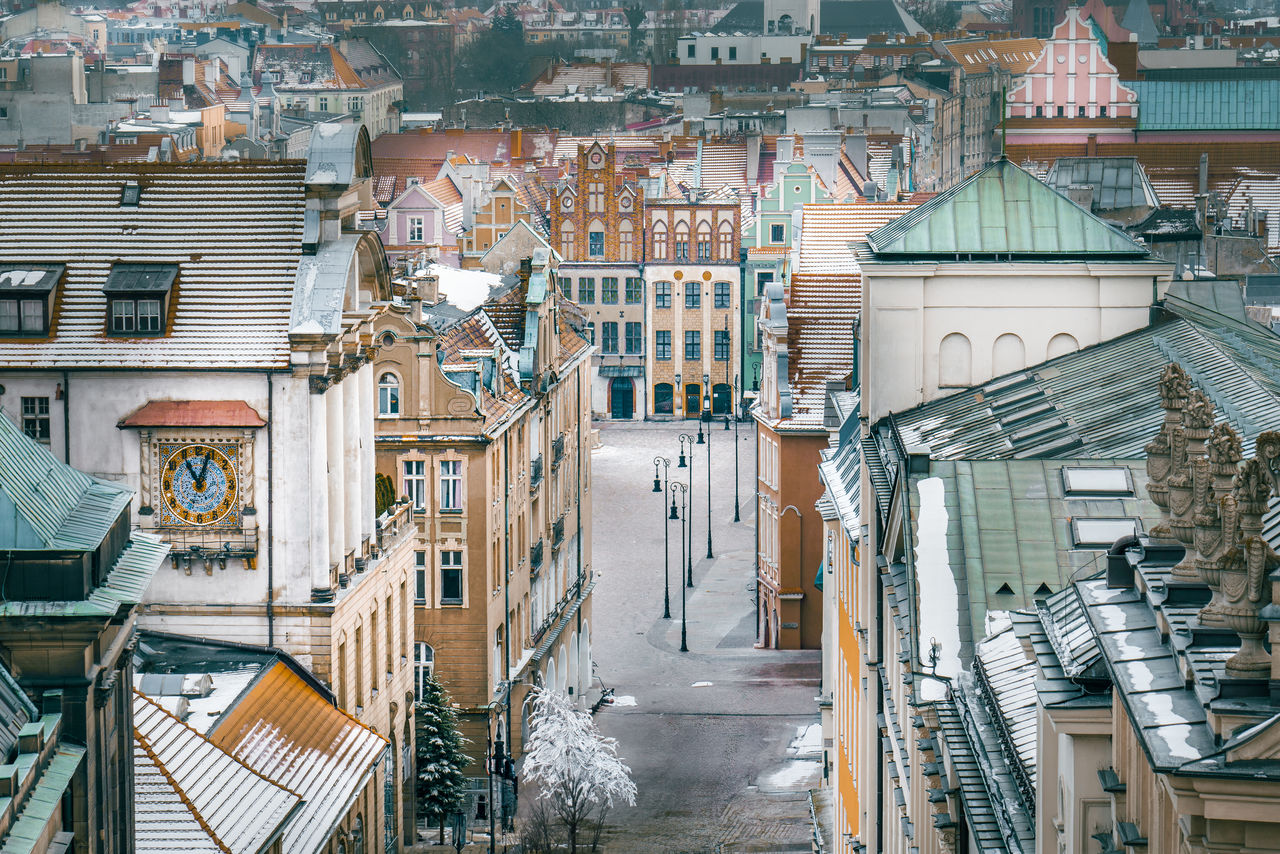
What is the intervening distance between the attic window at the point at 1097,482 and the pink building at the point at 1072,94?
113 metres

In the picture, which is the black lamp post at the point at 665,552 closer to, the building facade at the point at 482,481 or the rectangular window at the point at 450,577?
the building facade at the point at 482,481

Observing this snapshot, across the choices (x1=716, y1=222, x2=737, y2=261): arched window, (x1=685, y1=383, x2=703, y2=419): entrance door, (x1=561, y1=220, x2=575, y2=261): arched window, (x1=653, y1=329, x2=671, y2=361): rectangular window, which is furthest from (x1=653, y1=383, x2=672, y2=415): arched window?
(x1=561, y1=220, x2=575, y2=261): arched window

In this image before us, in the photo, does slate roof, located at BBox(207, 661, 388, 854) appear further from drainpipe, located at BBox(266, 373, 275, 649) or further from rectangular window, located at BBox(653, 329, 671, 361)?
rectangular window, located at BBox(653, 329, 671, 361)

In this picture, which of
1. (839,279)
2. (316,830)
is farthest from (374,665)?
(839,279)

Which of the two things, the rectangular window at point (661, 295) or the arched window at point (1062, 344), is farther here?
the rectangular window at point (661, 295)

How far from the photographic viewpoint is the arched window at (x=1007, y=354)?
41.6 meters

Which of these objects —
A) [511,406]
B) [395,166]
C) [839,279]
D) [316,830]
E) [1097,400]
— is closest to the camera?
[1097,400]

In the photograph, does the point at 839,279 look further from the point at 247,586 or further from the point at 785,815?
the point at 247,586

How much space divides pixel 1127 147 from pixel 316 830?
332 ft

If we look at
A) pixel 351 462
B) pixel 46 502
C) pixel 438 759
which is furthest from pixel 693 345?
pixel 46 502

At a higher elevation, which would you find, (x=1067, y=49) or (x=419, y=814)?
(x=1067, y=49)

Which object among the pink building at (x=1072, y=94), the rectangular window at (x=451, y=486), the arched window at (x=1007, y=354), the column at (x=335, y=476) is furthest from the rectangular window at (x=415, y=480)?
the pink building at (x=1072, y=94)

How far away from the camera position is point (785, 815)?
6088cm

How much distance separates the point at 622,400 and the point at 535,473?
64706 mm
